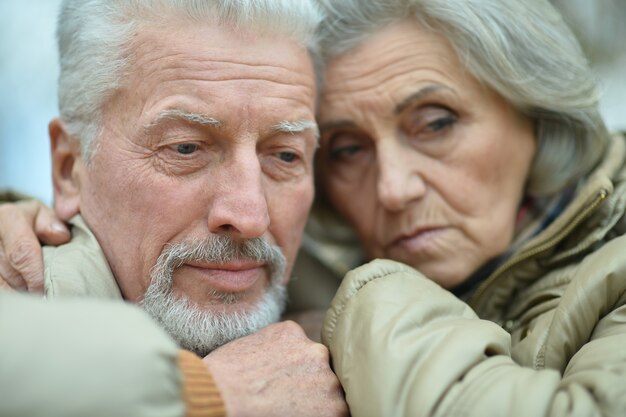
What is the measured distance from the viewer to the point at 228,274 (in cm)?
243

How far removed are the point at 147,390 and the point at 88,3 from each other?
1.61 meters

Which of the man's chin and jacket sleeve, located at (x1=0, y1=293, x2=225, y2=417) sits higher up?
jacket sleeve, located at (x1=0, y1=293, x2=225, y2=417)

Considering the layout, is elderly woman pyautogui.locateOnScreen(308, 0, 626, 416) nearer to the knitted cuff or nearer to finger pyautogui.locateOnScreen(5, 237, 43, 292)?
the knitted cuff

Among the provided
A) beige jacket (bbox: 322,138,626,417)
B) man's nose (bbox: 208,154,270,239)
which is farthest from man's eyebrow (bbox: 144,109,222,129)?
beige jacket (bbox: 322,138,626,417)

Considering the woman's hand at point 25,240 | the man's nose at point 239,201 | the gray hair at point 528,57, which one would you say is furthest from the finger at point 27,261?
the gray hair at point 528,57

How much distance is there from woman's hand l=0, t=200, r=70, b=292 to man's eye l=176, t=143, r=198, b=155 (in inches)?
20.7

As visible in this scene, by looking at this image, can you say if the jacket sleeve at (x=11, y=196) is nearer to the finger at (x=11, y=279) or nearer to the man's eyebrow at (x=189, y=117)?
the finger at (x=11, y=279)

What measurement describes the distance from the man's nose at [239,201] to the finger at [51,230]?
565 mm

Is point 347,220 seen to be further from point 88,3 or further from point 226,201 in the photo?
point 88,3

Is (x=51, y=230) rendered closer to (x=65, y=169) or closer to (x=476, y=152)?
(x=65, y=169)

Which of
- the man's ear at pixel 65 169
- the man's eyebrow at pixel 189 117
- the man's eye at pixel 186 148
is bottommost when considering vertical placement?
the man's ear at pixel 65 169

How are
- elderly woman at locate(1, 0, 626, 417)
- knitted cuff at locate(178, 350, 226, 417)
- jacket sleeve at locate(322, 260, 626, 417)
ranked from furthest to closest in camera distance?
elderly woman at locate(1, 0, 626, 417)
jacket sleeve at locate(322, 260, 626, 417)
knitted cuff at locate(178, 350, 226, 417)

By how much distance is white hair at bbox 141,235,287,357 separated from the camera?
236 cm

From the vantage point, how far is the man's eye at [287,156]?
2646 millimetres
